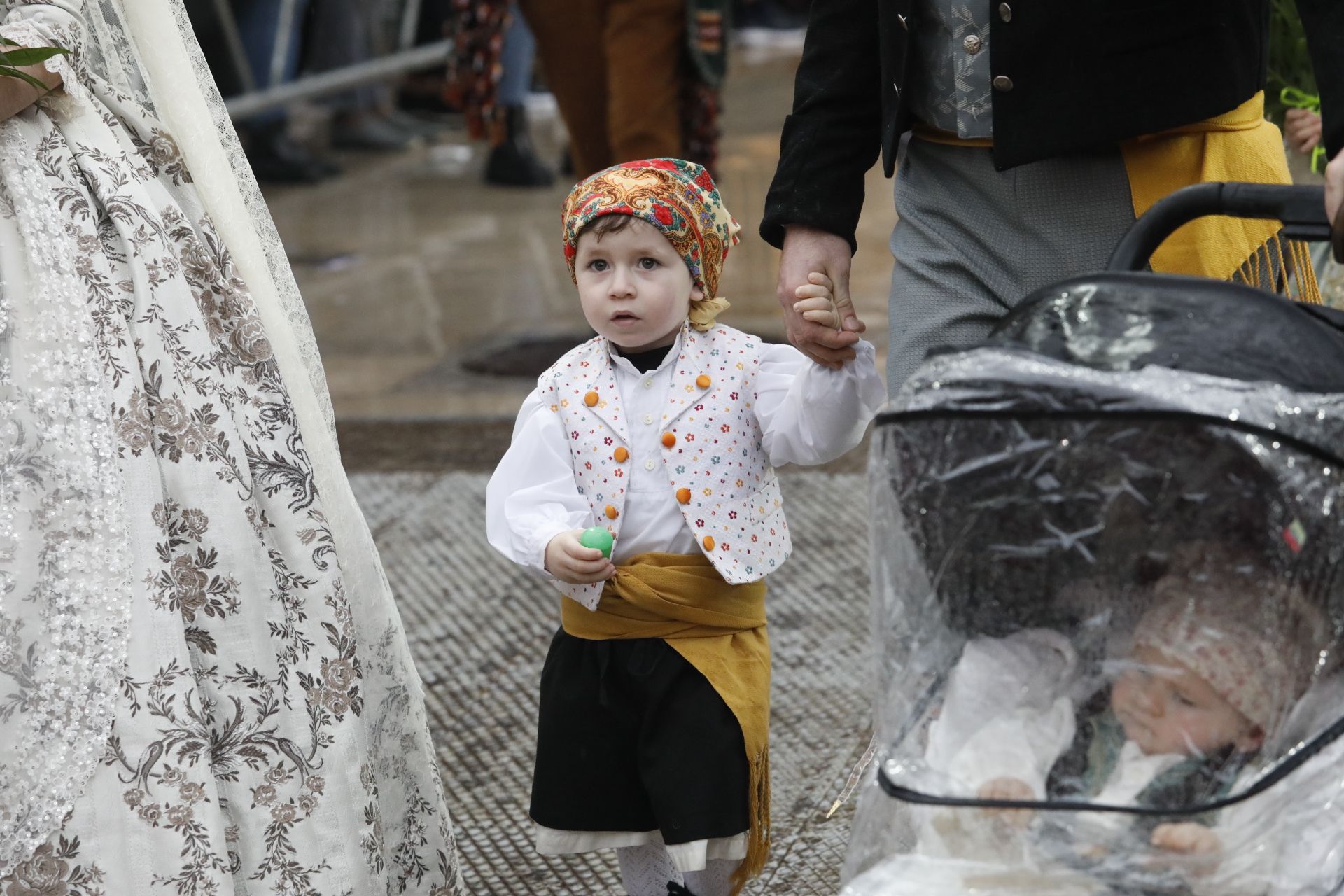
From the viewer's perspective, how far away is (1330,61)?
176 cm

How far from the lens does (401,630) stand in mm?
2486

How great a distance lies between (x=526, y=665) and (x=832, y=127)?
1685 mm

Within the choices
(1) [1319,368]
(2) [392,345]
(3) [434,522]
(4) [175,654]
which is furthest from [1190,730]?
(2) [392,345]

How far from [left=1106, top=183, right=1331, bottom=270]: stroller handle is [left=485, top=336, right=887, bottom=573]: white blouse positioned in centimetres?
60

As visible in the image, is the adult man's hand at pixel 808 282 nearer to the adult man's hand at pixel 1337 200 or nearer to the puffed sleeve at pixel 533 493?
the puffed sleeve at pixel 533 493

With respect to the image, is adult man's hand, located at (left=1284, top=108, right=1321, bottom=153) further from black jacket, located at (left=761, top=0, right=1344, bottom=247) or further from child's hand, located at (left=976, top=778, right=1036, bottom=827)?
child's hand, located at (left=976, top=778, right=1036, bottom=827)

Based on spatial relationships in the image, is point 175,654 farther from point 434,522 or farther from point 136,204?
point 434,522

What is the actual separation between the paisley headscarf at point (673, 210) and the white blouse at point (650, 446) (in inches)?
4.4

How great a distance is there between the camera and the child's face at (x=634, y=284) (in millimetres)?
2311

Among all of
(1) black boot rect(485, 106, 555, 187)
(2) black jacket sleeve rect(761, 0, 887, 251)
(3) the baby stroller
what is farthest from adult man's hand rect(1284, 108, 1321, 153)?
(1) black boot rect(485, 106, 555, 187)

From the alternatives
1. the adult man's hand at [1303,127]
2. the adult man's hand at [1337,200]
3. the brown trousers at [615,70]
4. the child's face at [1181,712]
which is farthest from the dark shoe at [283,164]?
the child's face at [1181,712]

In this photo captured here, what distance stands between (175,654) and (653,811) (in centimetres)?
66

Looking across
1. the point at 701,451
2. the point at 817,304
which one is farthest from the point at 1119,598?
the point at 701,451

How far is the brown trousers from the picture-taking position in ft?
17.0
